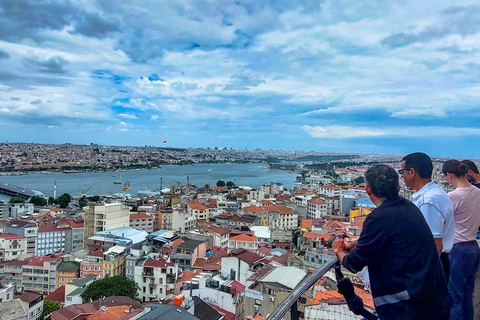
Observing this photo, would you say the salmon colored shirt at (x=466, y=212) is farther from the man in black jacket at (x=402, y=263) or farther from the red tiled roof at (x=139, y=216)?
the red tiled roof at (x=139, y=216)

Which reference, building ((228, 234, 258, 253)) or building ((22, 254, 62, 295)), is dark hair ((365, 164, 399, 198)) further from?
building ((228, 234, 258, 253))

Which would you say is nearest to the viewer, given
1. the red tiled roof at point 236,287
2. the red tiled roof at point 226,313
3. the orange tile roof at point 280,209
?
the red tiled roof at point 226,313

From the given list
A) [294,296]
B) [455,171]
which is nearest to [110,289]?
[294,296]

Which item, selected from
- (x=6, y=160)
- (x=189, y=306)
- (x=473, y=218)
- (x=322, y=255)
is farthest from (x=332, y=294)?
(x=6, y=160)

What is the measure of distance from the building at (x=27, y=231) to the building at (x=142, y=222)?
11.7 feet

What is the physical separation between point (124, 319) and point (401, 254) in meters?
5.67

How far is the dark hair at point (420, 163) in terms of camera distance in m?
1.17

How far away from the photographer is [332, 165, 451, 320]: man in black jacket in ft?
2.83

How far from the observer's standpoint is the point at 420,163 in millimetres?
1190

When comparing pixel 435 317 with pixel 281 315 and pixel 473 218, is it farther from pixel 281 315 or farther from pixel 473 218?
pixel 473 218

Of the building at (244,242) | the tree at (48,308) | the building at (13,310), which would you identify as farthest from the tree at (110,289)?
the building at (244,242)

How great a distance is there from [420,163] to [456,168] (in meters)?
0.42

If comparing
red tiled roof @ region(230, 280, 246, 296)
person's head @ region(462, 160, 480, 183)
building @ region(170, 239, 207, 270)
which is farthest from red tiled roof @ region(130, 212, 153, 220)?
person's head @ region(462, 160, 480, 183)

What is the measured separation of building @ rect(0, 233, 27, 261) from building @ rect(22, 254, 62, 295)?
2495 millimetres
